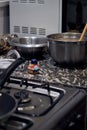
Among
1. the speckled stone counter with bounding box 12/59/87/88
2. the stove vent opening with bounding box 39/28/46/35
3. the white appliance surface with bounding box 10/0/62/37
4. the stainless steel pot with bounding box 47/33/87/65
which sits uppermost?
the white appliance surface with bounding box 10/0/62/37

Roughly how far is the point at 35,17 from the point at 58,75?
2.19ft

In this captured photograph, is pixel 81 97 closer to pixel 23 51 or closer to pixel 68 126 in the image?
pixel 68 126

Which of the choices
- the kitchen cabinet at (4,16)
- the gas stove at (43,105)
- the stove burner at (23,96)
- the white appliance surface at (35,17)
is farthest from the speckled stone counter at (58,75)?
the kitchen cabinet at (4,16)

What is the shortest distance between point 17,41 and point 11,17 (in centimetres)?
40

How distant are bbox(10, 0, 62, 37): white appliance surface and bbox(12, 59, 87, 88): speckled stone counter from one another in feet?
1.39

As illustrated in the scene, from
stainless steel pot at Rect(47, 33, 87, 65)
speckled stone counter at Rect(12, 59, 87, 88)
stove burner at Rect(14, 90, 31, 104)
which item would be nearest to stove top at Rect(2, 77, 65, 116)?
stove burner at Rect(14, 90, 31, 104)

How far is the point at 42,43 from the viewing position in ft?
5.50

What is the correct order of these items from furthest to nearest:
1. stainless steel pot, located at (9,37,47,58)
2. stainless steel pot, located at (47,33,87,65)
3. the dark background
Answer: the dark background
stainless steel pot, located at (9,37,47,58)
stainless steel pot, located at (47,33,87,65)

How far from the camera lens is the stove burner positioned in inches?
41.9

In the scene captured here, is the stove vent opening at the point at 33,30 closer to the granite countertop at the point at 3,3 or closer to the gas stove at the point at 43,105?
the granite countertop at the point at 3,3

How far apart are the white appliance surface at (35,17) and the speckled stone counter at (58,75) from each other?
0.42m

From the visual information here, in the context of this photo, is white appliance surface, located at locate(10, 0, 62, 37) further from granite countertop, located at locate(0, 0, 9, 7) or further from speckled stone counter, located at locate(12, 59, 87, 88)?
speckled stone counter, located at locate(12, 59, 87, 88)

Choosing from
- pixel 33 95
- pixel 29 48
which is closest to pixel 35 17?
pixel 29 48

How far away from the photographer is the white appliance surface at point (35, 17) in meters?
1.85
